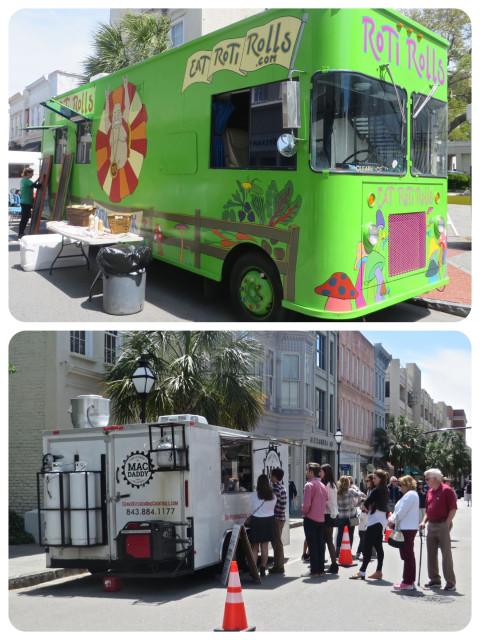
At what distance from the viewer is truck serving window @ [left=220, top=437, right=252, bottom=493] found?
9.02 meters

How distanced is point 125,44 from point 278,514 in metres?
19.3

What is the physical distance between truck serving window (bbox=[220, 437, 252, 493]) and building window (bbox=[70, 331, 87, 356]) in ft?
21.4

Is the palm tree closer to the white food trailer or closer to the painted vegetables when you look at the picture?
the white food trailer

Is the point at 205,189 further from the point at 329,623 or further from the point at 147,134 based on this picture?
the point at 329,623

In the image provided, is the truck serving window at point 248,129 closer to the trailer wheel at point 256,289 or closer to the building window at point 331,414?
the trailer wheel at point 256,289

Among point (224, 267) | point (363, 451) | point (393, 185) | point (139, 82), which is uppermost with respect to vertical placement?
point (139, 82)

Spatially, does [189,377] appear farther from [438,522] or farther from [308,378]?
[308,378]

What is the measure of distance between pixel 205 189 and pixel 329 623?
5717mm

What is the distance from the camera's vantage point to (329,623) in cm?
620

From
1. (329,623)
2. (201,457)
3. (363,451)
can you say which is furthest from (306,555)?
(363,451)

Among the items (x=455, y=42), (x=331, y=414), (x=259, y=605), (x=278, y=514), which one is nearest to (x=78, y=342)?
(x=278, y=514)

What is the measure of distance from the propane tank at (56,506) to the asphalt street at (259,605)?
0.62m
